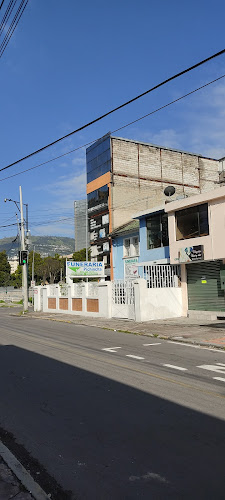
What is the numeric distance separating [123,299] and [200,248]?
17.7ft

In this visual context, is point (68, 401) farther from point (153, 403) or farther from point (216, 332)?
point (216, 332)

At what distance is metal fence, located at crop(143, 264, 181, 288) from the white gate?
1.14 meters

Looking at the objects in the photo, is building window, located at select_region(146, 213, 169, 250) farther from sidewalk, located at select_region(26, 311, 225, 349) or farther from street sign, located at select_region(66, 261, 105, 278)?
street sign, located at select_region(66, 261, 105, 278)

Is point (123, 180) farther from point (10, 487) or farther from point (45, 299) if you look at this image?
point (10, 487)

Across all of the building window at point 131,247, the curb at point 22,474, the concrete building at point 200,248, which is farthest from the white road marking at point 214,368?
the building window at point 131,247

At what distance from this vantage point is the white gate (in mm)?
21953

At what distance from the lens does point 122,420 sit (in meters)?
5.57

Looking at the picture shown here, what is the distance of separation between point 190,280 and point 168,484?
1845cm

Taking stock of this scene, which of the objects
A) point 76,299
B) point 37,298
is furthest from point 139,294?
point 37,298

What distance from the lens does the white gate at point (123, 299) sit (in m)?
22.0

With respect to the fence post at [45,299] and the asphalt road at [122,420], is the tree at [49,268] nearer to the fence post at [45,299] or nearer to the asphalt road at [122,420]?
the fence post at [45,299]

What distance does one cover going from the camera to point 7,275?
346 feet

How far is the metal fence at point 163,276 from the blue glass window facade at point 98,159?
64.9ft

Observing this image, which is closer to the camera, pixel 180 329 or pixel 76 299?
pixel 180 329
